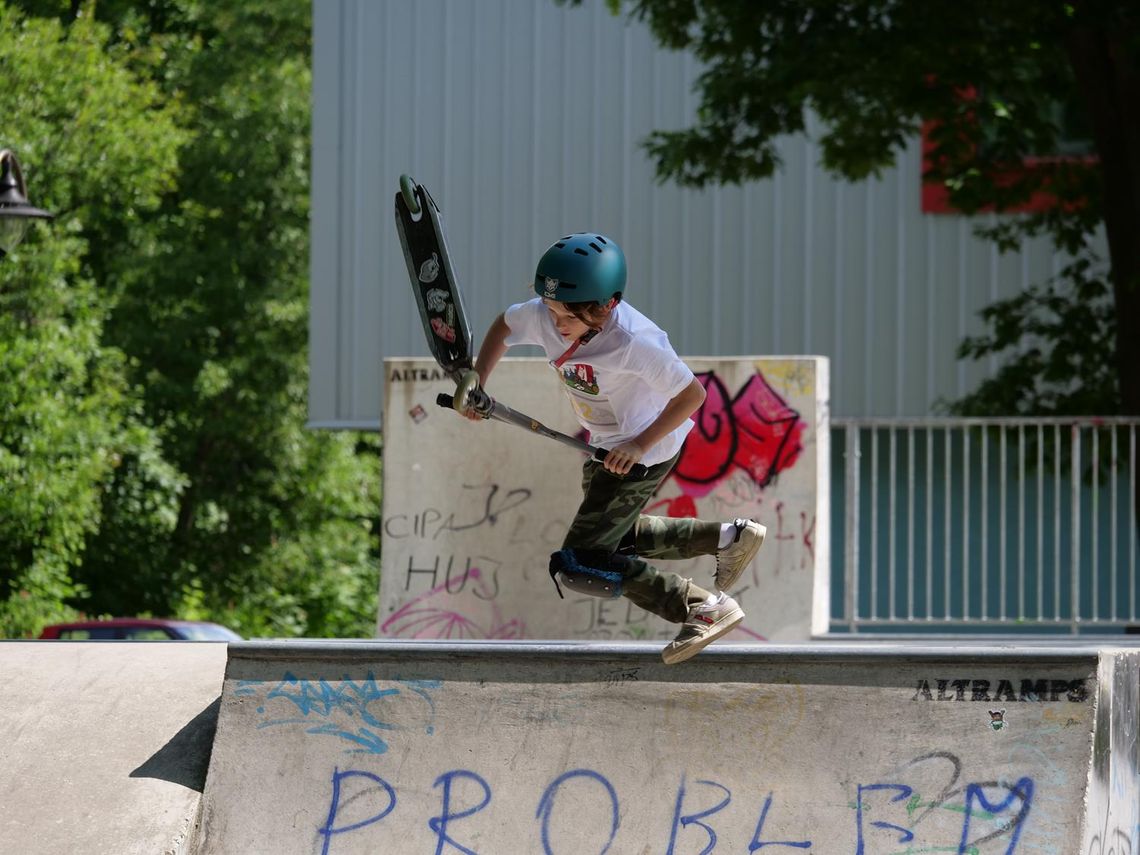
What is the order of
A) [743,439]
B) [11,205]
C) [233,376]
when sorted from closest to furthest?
[11,205] → [743,439] → [233,376]

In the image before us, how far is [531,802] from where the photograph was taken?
5617mm

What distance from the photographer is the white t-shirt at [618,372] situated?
550cm

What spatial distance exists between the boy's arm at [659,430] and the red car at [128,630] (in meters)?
9.39

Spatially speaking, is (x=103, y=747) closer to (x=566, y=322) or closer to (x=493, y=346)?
(x=493, y=346)

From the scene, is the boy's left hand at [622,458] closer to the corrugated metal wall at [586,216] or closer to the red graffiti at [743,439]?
the red graffiti at [743,439]

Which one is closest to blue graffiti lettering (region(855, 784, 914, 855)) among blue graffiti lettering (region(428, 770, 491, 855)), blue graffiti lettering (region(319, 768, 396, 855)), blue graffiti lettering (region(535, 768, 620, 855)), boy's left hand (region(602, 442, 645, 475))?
blue graffiti lettering (region(535, 768, 620, 855))

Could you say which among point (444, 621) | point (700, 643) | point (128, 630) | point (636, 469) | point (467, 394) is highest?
point (467, 394)

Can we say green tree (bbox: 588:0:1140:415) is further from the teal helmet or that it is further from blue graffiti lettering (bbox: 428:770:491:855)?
blue graffiti lettering (bbox: 428:770:491:855)

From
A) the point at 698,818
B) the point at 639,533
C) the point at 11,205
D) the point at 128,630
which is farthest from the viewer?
the point at 128,630

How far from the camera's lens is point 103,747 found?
5.86 metres

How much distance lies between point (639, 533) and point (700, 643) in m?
0.56

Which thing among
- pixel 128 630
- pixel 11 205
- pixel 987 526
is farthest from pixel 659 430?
pixel 128 630

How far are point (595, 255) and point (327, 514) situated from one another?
20005 millimetres

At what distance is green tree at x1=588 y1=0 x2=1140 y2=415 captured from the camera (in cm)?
1218
